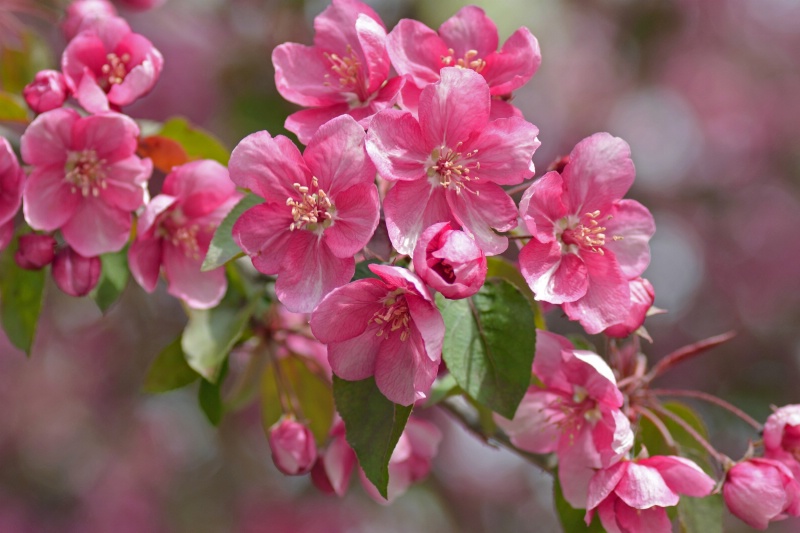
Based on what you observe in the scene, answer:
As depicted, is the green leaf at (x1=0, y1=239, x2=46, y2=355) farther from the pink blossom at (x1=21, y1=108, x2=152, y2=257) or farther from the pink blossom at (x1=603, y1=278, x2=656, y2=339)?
the pink blossom at (x1=603, y1=278, x2=656, y2=339)

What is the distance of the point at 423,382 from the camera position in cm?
108

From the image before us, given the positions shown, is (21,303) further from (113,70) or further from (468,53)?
(468,53)

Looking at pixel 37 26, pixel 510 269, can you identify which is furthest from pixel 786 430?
pixel 37 26

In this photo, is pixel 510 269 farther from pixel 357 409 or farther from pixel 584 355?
pixel 357 409

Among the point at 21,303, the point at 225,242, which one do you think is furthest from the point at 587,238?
the point at 21,303

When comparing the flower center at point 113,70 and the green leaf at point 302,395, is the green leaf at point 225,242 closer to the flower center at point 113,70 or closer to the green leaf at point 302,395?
the flower center at point 113,70

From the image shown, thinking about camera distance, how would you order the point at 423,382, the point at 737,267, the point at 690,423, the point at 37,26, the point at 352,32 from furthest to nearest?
the point at 737,267 → the point at 37,26 → the point at 690,423 → the point at 352,32 → the point at 423,382

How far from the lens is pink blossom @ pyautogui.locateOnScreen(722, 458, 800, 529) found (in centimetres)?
121

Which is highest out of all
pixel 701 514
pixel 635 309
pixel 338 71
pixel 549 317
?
pixel 338 71

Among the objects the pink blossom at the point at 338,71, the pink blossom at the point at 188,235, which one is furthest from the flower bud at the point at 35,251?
the pink blossom at the point at 338,71

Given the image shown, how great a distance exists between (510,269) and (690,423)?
0.42 m

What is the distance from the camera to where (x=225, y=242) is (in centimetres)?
123

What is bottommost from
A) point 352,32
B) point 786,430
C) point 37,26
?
point 37,26

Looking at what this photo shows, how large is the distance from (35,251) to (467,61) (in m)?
0.77
